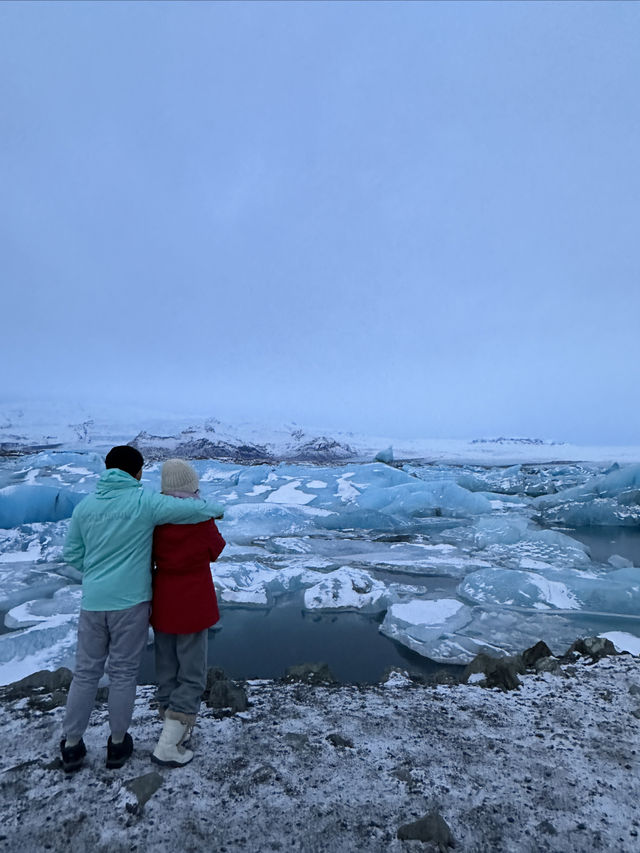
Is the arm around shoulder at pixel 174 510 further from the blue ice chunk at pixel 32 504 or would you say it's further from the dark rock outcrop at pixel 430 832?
the blue ice chunk at pixel 32 504

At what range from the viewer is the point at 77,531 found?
6.95ft

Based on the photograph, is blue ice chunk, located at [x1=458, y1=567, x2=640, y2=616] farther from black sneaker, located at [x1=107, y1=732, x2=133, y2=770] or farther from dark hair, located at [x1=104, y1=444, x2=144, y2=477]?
dark hair, located at [x1=104, y1=444, x2=144, y2=477]

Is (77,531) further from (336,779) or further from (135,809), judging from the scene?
(336,779)

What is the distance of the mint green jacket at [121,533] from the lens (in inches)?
79.6

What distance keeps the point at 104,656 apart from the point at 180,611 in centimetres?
39

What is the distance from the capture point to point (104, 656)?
2.08 metres

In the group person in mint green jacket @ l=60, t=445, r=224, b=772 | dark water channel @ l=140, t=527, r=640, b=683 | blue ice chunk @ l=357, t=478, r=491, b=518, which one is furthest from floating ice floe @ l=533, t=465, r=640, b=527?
person in mint green jacket @ l=60, t=445, r=224, b=772

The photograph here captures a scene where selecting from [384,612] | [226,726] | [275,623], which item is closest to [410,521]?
[384,612]

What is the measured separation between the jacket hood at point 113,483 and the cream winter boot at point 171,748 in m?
1.13

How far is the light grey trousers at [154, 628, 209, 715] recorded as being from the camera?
7.13 ft

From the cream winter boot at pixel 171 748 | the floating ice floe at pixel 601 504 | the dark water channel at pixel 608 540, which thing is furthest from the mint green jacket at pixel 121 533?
the floating ice floe at pixel 601 504

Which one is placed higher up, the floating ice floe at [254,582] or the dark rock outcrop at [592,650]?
the dark rock outcrop at [592,650]

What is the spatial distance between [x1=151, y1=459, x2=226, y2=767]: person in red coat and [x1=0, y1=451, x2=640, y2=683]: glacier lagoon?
7.98 ft

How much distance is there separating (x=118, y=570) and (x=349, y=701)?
198cm
